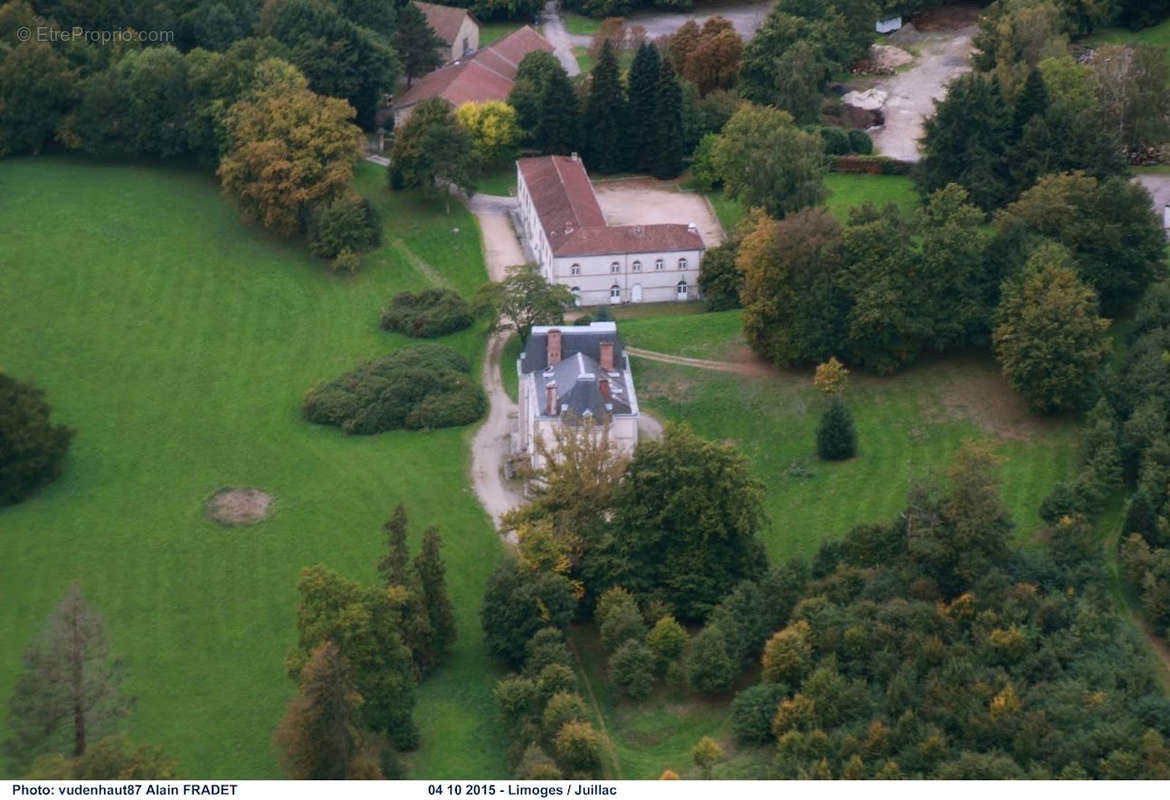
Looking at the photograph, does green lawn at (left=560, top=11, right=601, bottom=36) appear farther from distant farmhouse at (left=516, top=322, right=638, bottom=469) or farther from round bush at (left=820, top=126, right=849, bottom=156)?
distant farmhouse at (left=516, top=322, right=638, bottom=469)

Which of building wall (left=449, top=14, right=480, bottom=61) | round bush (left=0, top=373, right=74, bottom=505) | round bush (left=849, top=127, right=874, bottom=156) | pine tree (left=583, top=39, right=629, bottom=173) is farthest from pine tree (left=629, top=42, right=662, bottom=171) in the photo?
round bush (left=0, top=373, right=74, bottom=505)

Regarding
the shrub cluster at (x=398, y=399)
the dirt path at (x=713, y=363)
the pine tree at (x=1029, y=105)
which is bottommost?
the shrub cluster at (x=398, y=399)

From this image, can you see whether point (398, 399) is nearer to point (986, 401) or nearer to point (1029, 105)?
point (986, 401)

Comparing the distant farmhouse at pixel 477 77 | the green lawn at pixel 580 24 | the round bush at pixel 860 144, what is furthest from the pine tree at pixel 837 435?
the green lawn at pixel 580 24

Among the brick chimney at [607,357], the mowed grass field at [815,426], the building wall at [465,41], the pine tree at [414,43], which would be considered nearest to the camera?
the mowed grass field at [815,426]

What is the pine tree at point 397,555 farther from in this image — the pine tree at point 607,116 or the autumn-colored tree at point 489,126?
the pine tree at point 607,116

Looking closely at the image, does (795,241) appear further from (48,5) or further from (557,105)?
(48,5)

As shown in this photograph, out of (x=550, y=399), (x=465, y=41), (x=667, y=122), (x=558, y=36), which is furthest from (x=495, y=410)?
(x=558, y=36)

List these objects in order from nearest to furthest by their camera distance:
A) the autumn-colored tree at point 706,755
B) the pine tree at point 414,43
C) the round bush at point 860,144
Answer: the autumn-colored tree at point 706,755, the round bush at point 860,144, the pine tree at point 414,43
